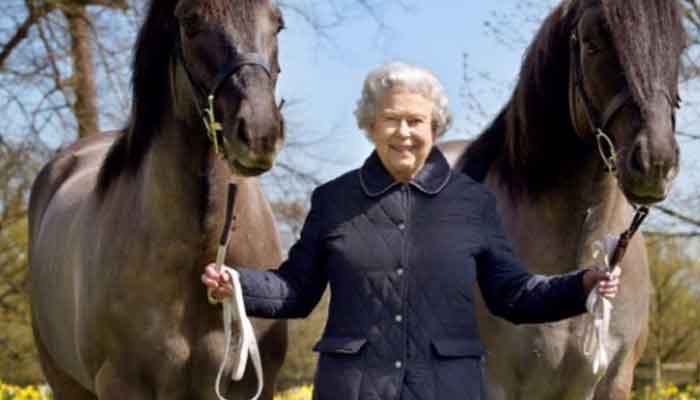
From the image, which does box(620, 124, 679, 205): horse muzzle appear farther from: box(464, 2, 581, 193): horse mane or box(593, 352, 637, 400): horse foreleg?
box(593, 352, 637, 400): horse foreleg

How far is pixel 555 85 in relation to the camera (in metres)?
3.76

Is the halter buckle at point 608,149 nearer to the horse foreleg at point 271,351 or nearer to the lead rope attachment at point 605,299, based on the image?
the lead rope attachment at point 605,299

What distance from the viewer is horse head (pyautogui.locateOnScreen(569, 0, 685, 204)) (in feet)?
9.58

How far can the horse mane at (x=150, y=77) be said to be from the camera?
368 centimetres

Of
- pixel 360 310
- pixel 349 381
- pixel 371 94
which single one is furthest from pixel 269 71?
pixel 349 381

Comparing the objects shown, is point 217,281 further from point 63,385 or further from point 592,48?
point 63,385

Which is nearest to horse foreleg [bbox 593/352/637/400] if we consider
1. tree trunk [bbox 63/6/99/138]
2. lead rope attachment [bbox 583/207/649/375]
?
lead rope attachment [bbox 583/207/649/375]

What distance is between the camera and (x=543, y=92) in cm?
379

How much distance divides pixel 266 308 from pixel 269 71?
29.6 inches

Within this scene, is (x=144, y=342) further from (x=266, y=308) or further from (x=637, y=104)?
(x=637, y=104)

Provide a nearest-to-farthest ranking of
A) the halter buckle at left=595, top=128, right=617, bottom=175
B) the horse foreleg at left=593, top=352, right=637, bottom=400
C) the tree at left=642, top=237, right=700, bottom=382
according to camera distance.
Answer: the halter buckle at left=595, top=128, right=617, bottom=175 < the horse foreleg at left=593, top=352, right=637, bottom=400 < the tree at left=642, top=237, right=700, bottom=382

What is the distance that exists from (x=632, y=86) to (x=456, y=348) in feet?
3.22

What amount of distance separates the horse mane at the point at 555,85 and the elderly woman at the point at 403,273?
0.65 m

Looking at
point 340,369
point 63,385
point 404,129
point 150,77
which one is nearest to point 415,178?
point 404,129
